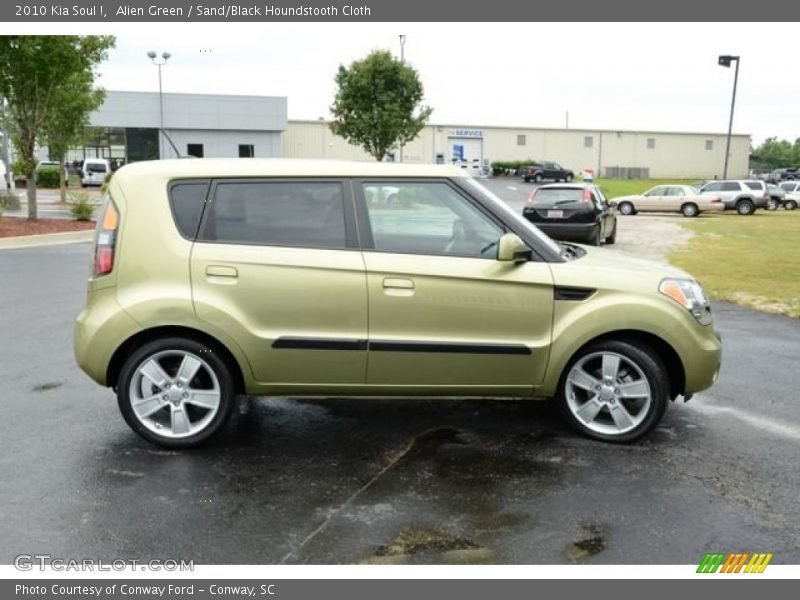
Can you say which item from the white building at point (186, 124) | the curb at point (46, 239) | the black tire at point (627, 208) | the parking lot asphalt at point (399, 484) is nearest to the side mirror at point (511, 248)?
the parking lot asphalt at point (399, 484)

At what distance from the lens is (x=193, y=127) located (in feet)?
190

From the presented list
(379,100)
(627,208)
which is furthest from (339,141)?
(627,208)

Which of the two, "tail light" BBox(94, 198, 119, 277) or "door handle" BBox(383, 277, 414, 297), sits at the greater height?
"tail light" BBox(94, 198, 119, 277)

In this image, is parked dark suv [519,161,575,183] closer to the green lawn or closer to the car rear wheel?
the car rear wheel

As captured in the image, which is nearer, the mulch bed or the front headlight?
the front headlight

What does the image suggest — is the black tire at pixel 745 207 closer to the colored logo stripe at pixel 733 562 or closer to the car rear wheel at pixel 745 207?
the car rear wheel at pixel 745 207

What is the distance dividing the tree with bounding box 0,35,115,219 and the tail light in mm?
16953

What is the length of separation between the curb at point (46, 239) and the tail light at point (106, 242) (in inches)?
535

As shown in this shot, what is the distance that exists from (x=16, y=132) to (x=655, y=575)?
22.1 meters

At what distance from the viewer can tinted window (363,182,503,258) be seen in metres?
4.81

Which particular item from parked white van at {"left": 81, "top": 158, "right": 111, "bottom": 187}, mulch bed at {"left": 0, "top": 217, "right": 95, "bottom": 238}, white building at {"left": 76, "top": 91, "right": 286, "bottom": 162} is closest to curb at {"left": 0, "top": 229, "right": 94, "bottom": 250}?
mulch bed at {"left": 0, "top": 217, "right": 95, "bottom": 238}

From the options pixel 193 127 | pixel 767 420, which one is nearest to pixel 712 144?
pixel 193 127

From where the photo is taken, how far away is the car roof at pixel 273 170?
4.82 m

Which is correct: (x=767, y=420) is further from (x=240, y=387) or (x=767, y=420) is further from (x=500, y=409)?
(x=240, y=387)
